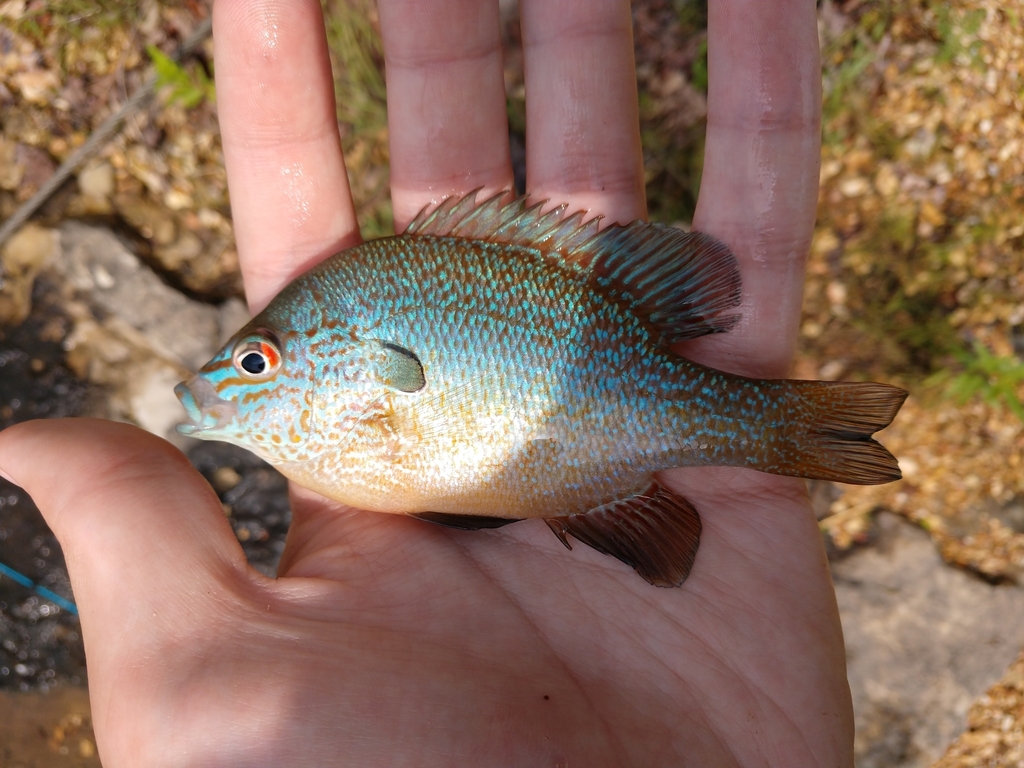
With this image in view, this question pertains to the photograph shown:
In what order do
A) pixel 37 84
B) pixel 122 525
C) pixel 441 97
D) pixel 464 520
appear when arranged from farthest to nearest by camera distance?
pixel 37 84 → pixel 441 97 → pixel 464 520 → pixel 122 525

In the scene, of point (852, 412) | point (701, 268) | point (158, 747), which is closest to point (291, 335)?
point (158, 747)

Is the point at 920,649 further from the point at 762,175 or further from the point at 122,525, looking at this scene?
the point at 122,525

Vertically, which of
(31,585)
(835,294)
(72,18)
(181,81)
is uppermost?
(72,18)

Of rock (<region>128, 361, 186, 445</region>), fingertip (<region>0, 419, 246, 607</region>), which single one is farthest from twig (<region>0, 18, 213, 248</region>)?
fingertip (<region>0, 419, 246, 607</region>)

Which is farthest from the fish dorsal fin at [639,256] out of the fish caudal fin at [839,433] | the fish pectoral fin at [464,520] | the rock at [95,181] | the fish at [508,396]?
the rock at [95,181]

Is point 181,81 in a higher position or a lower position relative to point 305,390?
higher

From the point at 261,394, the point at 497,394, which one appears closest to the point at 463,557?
the point at 497,394

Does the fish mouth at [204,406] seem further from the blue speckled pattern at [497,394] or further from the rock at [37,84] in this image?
the rock at [37,84]

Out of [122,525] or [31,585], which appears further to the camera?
[31,585]
